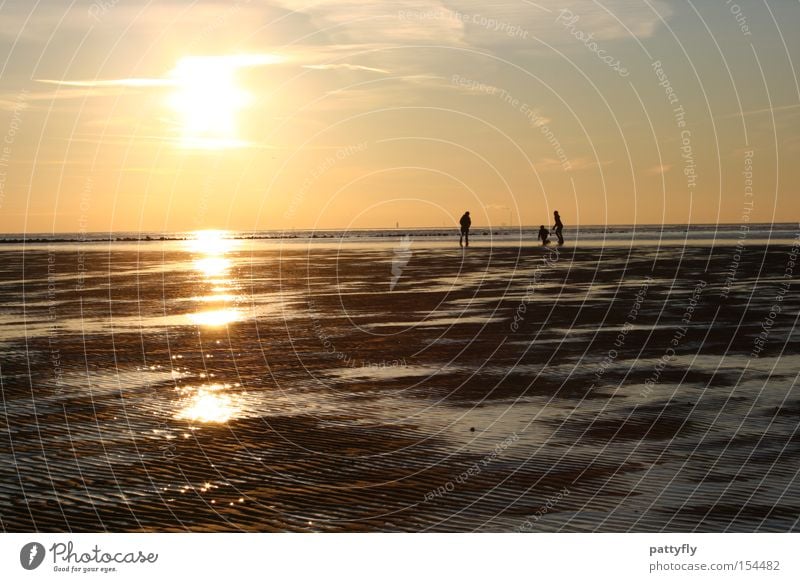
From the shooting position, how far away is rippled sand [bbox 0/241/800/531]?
1045 cm

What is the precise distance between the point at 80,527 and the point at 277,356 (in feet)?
36.3

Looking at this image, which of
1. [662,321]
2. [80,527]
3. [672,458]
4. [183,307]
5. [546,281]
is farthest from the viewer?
[546,281]

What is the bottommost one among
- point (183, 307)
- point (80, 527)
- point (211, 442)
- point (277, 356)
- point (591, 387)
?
point (80, 527)

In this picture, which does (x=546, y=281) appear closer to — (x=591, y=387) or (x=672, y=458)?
(x=591, y=387)

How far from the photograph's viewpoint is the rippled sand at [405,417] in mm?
10453

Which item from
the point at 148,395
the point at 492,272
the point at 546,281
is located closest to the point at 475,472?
the point at 148,395

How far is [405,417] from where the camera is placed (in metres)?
14.7

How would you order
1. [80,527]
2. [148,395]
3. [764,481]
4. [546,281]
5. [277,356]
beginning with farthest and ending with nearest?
[546,281]
[277,356]
[148,395]
[764,481]
[80,527]

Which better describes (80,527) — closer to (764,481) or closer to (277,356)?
(764,481)

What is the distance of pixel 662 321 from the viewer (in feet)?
85.0

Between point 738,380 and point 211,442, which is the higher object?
point 738,380

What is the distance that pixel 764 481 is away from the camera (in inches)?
435

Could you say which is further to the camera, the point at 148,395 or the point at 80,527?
the point at 148,395

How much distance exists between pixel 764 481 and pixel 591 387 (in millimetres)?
5886
